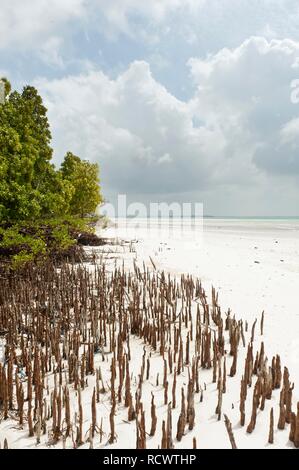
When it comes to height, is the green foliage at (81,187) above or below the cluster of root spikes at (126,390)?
above

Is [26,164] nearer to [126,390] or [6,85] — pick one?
[6,85]

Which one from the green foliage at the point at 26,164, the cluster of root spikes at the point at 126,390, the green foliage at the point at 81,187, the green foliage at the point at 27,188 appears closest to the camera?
the cluster of root spikes at the point at 126,390

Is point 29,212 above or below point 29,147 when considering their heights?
below

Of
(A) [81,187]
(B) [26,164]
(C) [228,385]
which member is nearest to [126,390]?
(C) [228,385]

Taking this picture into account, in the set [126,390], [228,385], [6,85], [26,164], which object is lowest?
[228,385]

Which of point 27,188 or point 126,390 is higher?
point 27,188

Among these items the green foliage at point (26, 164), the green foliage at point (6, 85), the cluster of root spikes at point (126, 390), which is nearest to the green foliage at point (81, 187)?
the green foliage at point (26, 164)

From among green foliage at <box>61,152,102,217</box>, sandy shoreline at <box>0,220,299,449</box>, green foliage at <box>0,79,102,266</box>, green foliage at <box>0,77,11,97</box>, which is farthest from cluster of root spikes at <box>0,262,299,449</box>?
green foliage at <box>61,152,102,217</box>

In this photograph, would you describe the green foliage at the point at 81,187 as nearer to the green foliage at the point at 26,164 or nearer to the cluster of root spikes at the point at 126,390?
the green foliage at the point at 26,164

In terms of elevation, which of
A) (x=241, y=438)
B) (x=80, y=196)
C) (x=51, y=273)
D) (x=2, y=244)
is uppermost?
(x=80, y=196)
